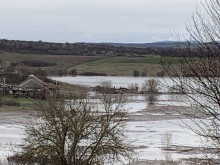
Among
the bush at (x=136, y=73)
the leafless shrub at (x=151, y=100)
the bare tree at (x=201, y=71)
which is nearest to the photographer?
the bare tree at (x=201, y=71)

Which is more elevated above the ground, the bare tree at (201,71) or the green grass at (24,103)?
the bare tree at (201,71)

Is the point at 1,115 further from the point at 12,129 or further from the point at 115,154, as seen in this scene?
the point at 115,154

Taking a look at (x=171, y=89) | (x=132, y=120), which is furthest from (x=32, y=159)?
(x=132, y=120)

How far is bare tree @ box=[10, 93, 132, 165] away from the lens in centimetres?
1859

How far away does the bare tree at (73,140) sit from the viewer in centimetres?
1859

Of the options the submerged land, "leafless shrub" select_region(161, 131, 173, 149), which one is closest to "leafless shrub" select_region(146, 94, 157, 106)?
the submerged land

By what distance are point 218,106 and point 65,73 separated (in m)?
106

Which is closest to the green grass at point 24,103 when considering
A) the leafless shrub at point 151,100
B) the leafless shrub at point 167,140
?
the leafless shrub at point 151,100

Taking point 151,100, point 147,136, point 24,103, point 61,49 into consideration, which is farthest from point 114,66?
point 147,136

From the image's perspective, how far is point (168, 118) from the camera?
4719cm

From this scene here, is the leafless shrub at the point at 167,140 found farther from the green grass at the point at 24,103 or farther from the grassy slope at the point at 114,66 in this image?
the grassy slope at the point at 114,66

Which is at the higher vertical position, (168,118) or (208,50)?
(208,50)

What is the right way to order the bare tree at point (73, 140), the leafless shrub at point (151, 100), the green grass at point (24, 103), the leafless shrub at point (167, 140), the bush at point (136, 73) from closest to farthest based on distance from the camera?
1. the bare tree at point (73, 140)
2. the leafless shrub at point (167, 140)
3. the green grass at point (24, 103)
4. the leafless shrub at point (151, 100)
5. the bush at point (136, 73)

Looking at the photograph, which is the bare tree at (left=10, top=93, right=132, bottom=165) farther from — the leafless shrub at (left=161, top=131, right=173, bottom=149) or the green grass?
the green grass
